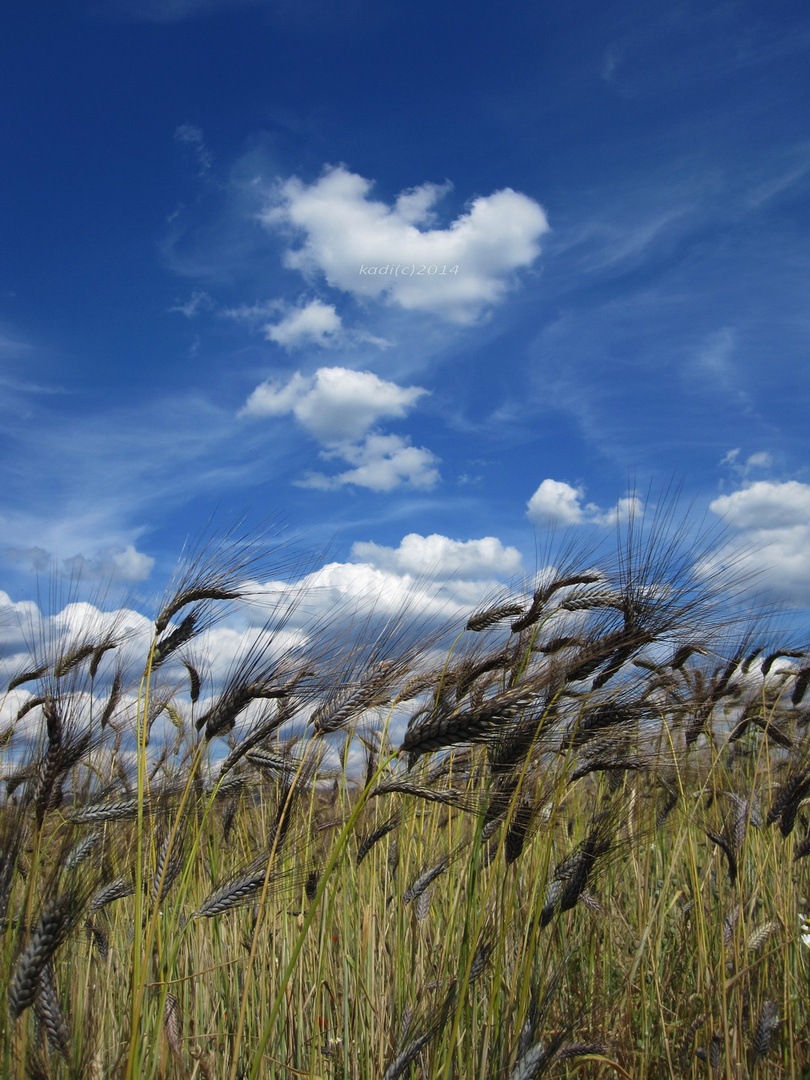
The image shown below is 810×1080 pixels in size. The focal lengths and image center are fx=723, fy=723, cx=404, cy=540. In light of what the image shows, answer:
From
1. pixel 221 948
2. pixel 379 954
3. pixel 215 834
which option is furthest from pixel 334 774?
pixel 379 954

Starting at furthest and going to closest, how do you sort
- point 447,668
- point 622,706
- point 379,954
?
point 379,954 < point 447,668 < point 622,706

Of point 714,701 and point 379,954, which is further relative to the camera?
point 714,701

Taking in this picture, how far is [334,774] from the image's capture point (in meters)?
4.56

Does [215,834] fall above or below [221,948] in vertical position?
above

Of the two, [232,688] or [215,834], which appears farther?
[215,834]

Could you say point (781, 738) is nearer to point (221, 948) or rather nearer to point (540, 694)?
point (540, 694)

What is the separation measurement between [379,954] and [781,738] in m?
2.69

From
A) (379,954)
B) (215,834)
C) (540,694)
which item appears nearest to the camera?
(540,694)

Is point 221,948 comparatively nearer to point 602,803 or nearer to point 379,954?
point 379,954

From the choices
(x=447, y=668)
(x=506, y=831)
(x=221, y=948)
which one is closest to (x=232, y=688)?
(x=447, y=668)

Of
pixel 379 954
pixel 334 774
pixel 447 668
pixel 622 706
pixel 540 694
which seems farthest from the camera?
pixel 334 774

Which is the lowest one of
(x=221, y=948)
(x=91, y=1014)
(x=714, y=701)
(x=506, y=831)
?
(x=221, y=948)

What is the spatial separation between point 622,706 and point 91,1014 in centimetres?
193

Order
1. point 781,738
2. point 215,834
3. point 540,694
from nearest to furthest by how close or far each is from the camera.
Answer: point 540,694, point 215,834, point 781,738
